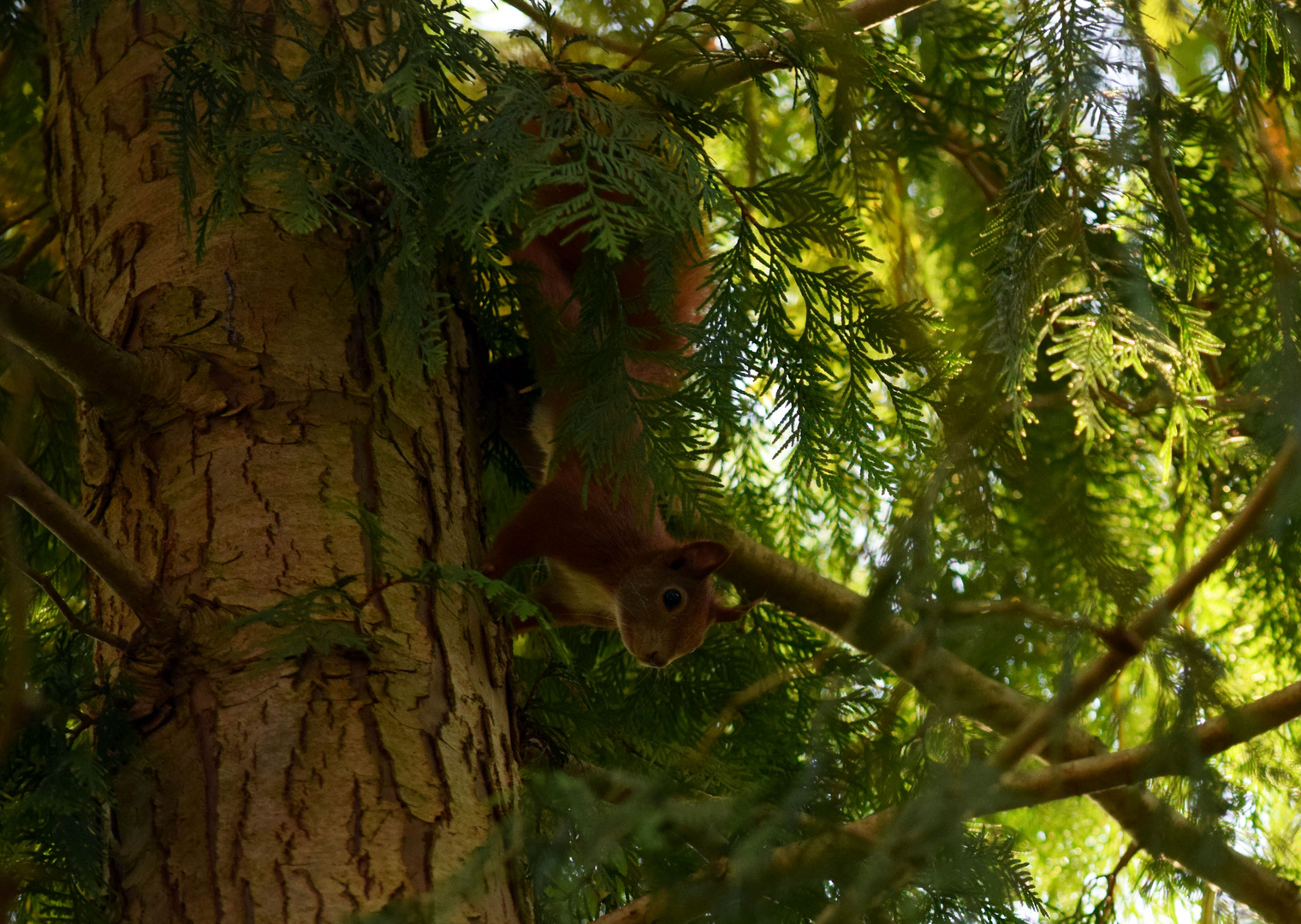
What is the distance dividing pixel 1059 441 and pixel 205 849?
2013 millimetres

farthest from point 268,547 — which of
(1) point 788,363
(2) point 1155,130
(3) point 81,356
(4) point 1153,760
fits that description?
(2) point 1155,130

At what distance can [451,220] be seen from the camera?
4.91 ft

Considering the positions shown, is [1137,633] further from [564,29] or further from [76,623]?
[564,29]

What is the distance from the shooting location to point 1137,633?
4.22ft

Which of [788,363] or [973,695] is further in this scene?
[973,695]

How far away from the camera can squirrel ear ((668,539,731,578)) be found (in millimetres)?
2703

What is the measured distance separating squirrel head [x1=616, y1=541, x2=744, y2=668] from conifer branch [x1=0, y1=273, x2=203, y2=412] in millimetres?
1456

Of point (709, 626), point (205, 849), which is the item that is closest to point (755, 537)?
point (709, 626)

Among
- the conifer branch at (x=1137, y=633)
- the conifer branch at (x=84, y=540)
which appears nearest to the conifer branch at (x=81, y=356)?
the conifer branch at (x=84, y=540)

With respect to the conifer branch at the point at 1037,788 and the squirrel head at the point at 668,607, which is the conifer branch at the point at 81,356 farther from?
the squirrel head at the point at 668,607

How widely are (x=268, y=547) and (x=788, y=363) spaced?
2.73 feet

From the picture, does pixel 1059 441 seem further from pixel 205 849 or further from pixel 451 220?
pixel 205 849

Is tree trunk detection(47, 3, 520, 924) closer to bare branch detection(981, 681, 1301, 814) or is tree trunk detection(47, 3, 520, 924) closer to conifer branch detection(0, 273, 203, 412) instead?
conifer branch detection(0, 273, 203, 412)

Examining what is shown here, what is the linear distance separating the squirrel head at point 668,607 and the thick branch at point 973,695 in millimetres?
178
